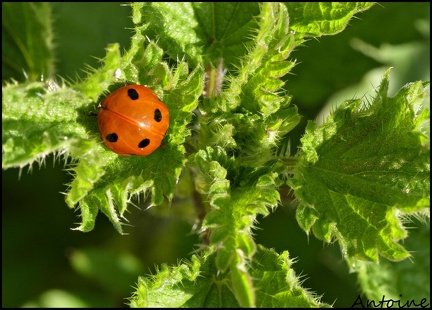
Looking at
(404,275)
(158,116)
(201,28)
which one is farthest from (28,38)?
(404,275)

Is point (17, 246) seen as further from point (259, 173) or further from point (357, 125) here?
point (357, 125)

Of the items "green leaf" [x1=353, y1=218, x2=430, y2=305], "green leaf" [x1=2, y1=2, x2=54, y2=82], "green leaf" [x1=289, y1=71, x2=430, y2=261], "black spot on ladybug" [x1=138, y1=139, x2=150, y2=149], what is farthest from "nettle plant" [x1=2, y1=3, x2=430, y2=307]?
"green leaf" [x1=2, y1=2, x2=54, y2=82]

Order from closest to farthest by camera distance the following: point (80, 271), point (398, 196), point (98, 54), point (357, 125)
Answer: point (398, 196) → point (357, 125) → point (80, 271) → point (98, 54)

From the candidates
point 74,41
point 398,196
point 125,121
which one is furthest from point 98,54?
point 398,196

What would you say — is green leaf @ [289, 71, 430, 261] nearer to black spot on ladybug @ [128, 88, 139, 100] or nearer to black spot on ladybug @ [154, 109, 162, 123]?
black spot on ladybug @ [154, 109, 162, 123]

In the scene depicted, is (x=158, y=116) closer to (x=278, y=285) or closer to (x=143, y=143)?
(x=143, y=143)

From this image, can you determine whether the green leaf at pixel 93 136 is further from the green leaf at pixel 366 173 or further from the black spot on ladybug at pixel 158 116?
the green leaf at pixel 366 173

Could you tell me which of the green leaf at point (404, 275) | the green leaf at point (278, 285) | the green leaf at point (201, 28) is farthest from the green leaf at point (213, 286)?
the green leaf at point (201, 28)
